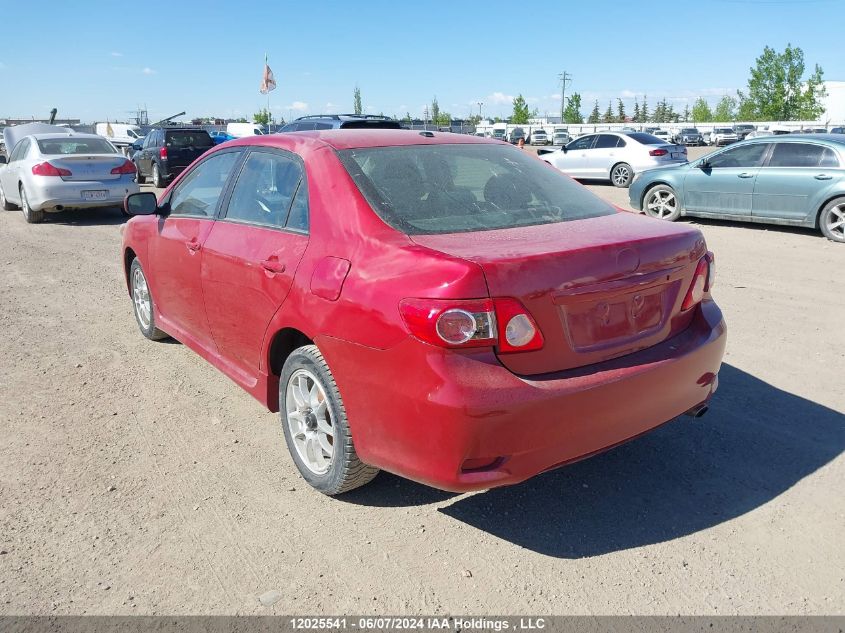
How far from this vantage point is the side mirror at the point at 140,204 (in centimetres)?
473

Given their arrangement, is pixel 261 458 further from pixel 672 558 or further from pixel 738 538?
pixel 738 538

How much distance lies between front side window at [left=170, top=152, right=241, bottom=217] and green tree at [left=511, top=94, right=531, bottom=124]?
9032 cm

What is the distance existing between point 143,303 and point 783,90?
7774cm

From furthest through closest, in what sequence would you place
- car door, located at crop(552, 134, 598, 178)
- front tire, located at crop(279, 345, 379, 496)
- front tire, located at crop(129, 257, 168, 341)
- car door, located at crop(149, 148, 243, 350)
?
car door, located at crop(552, 134, 598, 178) → front tire, located at crop(129, 257, 168, 341) → car door, located at crop(149, 148, 243, 350) → front tire, located at crop(279, 345, 379, 496)

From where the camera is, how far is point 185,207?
4.56 m

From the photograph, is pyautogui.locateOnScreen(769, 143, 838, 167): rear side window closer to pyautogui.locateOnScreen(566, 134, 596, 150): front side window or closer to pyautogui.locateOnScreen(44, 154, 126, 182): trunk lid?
pyautogui.locateOnScreen(566, 134, 596, 150): front side window

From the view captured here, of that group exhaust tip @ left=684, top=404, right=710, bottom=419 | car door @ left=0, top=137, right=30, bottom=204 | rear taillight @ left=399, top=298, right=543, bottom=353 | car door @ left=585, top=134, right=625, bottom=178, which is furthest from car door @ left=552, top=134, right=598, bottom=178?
rear taillight @ left=399, top=298, right=543, bottom=353

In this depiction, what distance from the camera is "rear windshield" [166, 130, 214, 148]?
18.6 meters

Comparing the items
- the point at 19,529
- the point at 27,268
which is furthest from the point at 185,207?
the point at 27,268

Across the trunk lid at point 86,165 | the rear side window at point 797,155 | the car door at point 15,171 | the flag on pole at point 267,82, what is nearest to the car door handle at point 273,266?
the rear side window at point 797,155

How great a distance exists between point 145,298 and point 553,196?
3493 mm

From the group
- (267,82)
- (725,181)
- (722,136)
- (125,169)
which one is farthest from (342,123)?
(722,136)

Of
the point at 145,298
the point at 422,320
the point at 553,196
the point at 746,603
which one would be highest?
the point at 553,196

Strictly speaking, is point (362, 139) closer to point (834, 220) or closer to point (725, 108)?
point (834, 220)
